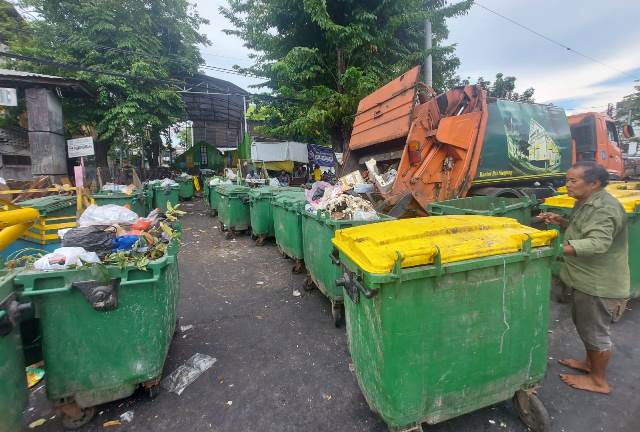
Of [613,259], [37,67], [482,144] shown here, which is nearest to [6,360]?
[613,259]

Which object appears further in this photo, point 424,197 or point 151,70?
point 151,70

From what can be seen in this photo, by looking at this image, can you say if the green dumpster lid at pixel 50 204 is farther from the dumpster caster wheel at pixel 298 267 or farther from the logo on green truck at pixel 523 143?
the logo on green truck at pixel 523 143

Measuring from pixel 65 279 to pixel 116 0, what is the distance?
511 inches

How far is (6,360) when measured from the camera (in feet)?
4.98

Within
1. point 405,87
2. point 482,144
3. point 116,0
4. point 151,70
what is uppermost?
point 116,0

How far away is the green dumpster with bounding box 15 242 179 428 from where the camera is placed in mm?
1804

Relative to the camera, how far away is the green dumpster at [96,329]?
1.80 metres

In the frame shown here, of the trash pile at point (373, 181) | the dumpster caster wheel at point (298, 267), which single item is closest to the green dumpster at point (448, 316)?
the dumpster caster wheel at point (298, 267)

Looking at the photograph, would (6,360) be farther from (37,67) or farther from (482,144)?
(37,67)

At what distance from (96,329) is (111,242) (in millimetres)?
615

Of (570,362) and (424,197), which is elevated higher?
(424,197)

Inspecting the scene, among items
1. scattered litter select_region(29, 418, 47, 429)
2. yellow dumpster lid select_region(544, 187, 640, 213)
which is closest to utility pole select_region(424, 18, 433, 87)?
yellow dumpster lid select_region(544, 187, 640, 213)

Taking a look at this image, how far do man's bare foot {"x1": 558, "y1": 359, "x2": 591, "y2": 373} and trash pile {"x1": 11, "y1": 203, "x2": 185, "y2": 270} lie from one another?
3137 millimetres

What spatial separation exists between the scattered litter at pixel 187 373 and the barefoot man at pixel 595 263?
274cm
